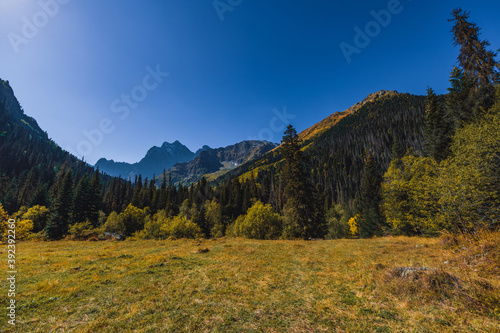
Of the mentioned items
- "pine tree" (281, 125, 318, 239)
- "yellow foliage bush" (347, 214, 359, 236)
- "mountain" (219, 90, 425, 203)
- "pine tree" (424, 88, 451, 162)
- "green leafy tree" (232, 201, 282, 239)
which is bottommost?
"yellow foliage bush" (347, 214, 359, 236)

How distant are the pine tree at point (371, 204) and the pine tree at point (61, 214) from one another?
90.2 meters

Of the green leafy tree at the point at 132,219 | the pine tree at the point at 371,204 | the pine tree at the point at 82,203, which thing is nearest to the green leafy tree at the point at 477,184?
the pine tree at the point at 371,204

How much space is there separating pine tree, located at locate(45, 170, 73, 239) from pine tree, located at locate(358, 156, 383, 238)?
90223 mm

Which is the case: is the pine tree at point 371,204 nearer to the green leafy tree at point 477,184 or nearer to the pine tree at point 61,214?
the green leafy tree at point 477,184

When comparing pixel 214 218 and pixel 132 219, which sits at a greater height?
pixel 132 219

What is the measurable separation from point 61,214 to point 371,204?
9337 centimetres

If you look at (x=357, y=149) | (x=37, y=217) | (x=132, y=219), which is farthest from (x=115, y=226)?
(x=357, y=149)

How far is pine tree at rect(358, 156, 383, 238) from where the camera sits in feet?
172

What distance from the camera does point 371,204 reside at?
54781mm

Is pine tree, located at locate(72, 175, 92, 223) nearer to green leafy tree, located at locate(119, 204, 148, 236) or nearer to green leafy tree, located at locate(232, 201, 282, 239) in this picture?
green leafy tree, located at locate(119, 204, 148, 236)

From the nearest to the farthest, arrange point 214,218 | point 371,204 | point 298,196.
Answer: point 298,196 → point 371,204 → point 214,218

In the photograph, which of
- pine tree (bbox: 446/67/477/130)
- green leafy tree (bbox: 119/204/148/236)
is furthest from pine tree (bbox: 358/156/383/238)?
green leafy tree (bbox: 119/204/148/236)

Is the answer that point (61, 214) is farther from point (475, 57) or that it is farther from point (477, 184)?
point (475, 57)

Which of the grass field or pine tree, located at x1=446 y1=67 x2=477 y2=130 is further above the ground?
pine tree, located at x1=446 y1=67 x2=477 y2=130
